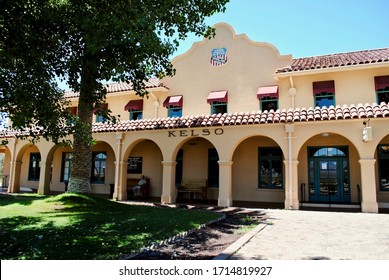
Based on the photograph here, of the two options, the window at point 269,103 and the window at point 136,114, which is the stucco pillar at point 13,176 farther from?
the window at point 269,103

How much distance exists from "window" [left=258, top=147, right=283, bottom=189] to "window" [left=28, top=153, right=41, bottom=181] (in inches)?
646

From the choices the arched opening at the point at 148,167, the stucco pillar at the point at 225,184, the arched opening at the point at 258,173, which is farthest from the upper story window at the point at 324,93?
the arched opening at the point at 148,167

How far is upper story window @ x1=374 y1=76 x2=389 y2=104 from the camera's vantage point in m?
15.2

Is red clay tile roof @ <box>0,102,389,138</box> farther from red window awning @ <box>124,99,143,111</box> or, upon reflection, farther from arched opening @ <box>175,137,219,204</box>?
red window awning @ <box>124,99,143,111</box>

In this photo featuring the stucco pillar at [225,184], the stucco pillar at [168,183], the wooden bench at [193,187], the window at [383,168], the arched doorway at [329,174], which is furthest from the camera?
the wooden bench at [193,187]

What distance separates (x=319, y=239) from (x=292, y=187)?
19.9ft

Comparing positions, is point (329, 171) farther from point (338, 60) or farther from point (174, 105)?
point (174, 105)

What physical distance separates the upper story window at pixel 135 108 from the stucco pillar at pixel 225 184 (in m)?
7.80

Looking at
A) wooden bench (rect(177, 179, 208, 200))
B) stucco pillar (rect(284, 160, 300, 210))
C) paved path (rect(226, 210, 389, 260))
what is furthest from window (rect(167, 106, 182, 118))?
paved path (rect(226, 210, 389, 260))

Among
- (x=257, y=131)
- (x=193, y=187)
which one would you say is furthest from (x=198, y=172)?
(x=257, y=131)

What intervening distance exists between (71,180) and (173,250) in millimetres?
7946

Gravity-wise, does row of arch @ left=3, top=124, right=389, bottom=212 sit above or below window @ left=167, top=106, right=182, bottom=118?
below

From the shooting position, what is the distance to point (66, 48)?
31.9ft

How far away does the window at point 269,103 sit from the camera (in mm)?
17328
